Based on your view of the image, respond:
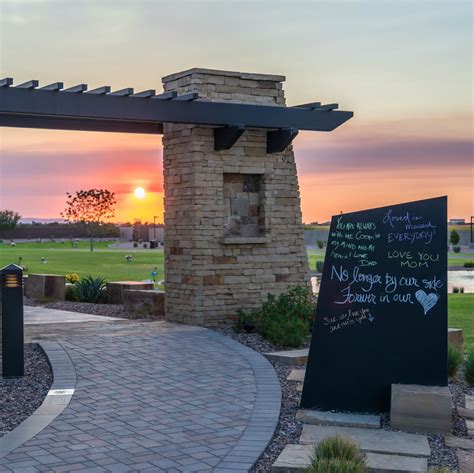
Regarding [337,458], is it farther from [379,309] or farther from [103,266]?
[103,266]

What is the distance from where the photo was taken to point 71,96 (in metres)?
12.3

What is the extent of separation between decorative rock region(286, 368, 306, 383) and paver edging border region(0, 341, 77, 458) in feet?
8.38

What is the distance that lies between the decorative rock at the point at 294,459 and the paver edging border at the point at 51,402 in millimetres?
2222

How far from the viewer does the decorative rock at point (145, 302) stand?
612 inches

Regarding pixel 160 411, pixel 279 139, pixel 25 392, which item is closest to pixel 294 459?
pixel 160 411

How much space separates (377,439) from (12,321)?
4.71m

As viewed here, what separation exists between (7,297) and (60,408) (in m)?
2.03

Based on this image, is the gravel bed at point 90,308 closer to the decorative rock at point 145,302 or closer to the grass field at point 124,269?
the decorative rock at point 145,302

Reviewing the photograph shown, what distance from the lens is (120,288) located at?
18.5 m

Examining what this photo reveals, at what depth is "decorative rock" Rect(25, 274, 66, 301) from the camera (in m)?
19.5

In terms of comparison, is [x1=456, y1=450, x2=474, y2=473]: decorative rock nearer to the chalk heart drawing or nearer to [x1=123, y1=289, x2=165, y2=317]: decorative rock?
the chalk heart drawing

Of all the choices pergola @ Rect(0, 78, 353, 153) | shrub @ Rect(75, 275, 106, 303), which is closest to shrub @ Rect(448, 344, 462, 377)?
pergola @ Rect(0, 78, 353, 153)

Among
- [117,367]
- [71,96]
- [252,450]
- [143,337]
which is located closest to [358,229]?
[252,450]

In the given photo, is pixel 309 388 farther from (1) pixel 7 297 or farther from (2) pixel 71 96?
(2) pixel 71 96
